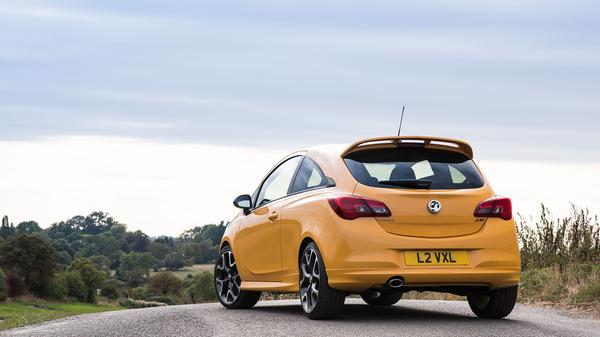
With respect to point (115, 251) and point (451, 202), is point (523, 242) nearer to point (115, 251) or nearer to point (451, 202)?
point (451, 202)

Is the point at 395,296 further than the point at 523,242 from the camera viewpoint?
No

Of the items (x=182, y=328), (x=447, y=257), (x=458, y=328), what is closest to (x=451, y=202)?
(x=447, y=257)

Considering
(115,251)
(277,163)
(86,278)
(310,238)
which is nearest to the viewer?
(310,238)

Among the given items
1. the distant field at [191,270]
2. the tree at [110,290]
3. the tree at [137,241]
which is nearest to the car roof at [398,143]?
the distant field at [191,270]

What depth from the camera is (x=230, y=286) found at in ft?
43.1

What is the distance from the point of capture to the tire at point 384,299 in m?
13.2

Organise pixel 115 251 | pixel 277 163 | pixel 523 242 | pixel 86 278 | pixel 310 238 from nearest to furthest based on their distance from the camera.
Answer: pixel 310 238
pixel 277 163
pixel 523 242
pixel 86 278
pixel 115 251

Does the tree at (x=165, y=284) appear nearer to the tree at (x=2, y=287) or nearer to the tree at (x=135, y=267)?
the tree at (x=135, y=267)

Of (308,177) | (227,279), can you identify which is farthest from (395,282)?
(227,279)

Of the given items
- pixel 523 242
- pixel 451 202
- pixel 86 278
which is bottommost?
pixel 86 278

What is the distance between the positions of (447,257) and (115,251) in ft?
498

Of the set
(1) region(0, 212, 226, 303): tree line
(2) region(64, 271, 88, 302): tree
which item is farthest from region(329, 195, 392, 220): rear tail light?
(2) region(64, 271, 88, 302): tree

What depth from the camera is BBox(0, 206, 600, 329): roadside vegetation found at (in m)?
17.7

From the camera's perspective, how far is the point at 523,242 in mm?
18469
